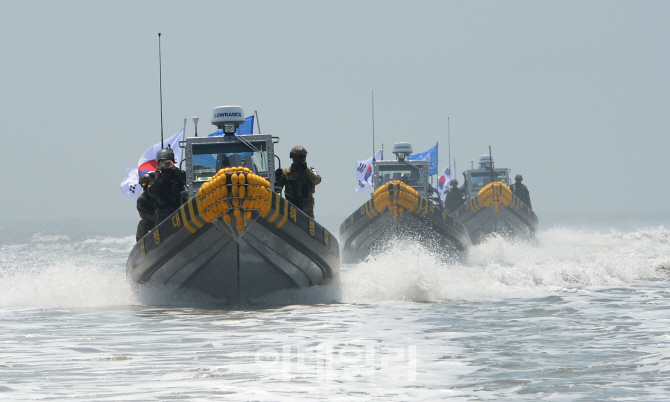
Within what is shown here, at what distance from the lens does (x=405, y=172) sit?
21.0 meters

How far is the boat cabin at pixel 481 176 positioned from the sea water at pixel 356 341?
45.6 ft

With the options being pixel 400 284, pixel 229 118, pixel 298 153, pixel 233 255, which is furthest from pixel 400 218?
pixel 233 255

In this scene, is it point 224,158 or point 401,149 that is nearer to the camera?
point 224,158

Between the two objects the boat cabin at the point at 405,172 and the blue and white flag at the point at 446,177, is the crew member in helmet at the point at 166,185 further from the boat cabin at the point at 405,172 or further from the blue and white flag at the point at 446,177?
the blue and white flag at the point at 446,177

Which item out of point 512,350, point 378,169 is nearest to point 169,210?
point 512,350

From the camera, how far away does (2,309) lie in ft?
34.3

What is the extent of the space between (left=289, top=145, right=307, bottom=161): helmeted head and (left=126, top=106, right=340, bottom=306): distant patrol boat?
0.30 metres

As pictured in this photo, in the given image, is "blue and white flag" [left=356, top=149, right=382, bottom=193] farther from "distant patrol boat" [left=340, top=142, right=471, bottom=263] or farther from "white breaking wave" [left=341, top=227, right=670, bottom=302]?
"white breaking wave" [left=341, top=227, right=670, bottom=302]

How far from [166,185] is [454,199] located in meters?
16.0

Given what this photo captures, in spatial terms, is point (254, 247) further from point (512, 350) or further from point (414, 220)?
point (414, 220)

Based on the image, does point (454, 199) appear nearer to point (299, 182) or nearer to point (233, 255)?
point (299, 182)

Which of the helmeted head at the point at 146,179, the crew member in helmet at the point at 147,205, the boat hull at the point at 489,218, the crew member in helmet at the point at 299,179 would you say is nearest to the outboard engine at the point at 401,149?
the boat hull at the point at 489,218

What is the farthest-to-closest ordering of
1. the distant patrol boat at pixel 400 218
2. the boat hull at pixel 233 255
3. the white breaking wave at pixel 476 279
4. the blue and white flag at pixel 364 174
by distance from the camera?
1. the blue and white flag at pixel 364 174
2. the distant patrol boat at pixel 400 218
3. the white breaking wave at pixel 476 279
4. the boat hull at pixel 233 255

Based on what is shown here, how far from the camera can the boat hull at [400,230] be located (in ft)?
59.4
